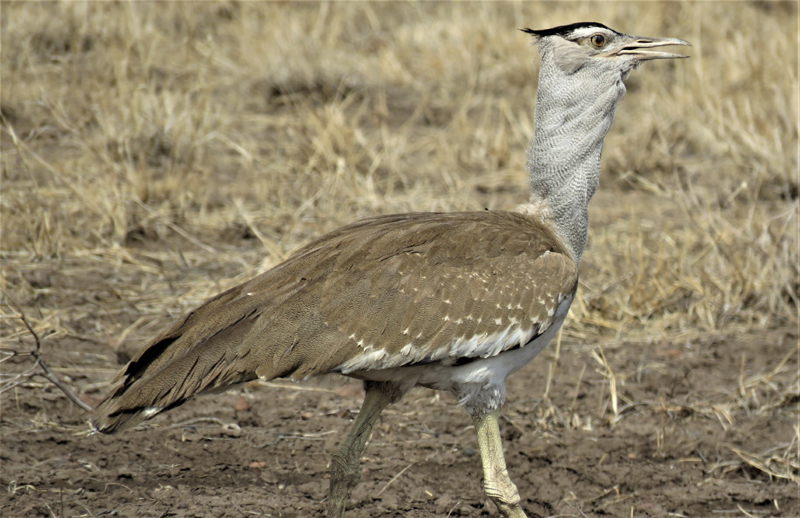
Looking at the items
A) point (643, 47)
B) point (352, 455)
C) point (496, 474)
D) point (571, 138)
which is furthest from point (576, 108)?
point (352, 455)

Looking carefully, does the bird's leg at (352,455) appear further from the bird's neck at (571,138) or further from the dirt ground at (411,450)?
the bird's neck at (571,138)

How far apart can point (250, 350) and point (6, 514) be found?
1.04 meters

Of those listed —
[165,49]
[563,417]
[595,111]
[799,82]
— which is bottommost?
[563,417]

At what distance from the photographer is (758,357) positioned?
438 centimetres

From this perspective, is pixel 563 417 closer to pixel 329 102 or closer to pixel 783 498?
pixel 783 498

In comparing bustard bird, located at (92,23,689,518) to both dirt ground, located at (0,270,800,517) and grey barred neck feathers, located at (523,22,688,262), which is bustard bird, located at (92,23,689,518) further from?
dirt ground, located at (0,270,800,517)

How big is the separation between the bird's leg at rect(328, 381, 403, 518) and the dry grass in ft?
3.88

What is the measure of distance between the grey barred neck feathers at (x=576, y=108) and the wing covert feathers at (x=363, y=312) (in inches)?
9.7

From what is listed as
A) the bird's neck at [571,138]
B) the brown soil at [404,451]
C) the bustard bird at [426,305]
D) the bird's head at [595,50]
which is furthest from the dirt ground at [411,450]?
the bird's head at [595,50]

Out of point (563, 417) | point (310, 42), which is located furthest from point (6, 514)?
point (310, 42)

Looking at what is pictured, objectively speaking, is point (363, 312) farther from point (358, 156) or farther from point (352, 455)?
point (358, 156)

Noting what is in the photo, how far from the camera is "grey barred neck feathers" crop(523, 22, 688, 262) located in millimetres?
3150

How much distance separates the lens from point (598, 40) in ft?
10.4

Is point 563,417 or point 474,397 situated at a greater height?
point 474,397
